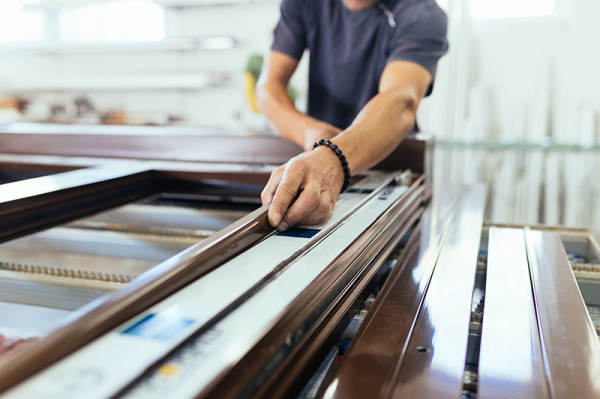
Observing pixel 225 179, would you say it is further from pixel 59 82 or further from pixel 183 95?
pixel 59 82

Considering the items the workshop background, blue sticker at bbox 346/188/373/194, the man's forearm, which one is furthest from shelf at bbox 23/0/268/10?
blue sticker at bbox 346/188/373/194

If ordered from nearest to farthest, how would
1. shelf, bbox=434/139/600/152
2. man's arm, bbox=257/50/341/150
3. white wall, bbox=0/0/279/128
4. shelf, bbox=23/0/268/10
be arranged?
1. man's arm, bbox=257/50/341/150
2. shelf, bbox=434/139/600/152
3. shelf, bbox=23/0/268/10
4. white wall, bbox=0/0/279/128

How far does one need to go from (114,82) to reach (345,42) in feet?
11.1

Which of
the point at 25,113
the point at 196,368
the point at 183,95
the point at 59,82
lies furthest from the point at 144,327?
the point at 25,113

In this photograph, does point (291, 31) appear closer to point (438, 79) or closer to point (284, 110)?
point (284, 110)

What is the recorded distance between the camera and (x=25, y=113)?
17.3 ft

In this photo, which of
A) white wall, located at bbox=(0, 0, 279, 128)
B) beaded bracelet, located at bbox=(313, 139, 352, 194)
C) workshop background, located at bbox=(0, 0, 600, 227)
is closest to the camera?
beaded bracelet, located at bbox=(313, 139, 352, 194)

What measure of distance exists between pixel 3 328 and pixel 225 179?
568 mm

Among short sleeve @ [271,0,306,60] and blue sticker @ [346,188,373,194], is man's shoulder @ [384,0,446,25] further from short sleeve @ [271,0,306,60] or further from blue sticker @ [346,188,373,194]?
blue sticker @ [346,188,373,194]

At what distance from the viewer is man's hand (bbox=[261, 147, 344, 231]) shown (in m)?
→ 0.79

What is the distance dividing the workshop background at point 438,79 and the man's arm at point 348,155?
0.55 metres

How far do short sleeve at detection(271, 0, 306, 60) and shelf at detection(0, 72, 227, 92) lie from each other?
249cm

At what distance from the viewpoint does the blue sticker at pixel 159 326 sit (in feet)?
1.44

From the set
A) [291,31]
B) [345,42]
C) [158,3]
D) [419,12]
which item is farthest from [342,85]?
[158,3]
